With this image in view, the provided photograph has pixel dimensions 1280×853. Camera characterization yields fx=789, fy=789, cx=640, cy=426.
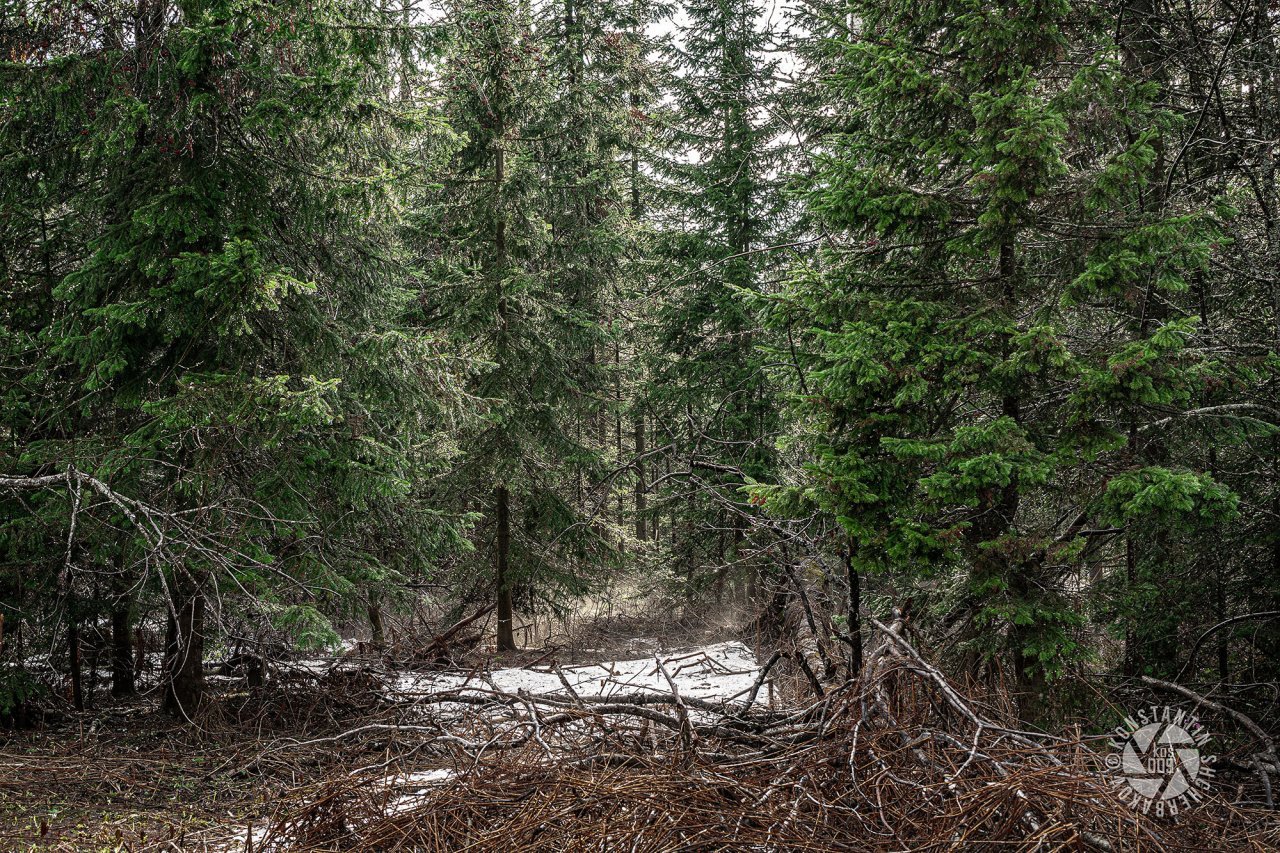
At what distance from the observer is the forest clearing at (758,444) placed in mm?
4086

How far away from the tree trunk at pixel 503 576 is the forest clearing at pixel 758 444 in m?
3.43

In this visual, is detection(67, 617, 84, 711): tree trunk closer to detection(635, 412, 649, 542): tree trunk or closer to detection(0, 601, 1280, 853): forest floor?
detection(0, 601, 1280, 853): forest floor

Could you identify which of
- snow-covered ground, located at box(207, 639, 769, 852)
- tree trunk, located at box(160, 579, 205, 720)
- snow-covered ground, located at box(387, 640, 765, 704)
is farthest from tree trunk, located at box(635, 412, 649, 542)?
tree trunk, located at box(160, 579, 205, 720)

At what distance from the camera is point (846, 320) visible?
20.0 ft

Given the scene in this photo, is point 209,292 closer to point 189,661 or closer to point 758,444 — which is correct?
point 189,661

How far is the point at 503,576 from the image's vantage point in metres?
13.0

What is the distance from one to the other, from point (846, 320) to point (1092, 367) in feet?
5.58

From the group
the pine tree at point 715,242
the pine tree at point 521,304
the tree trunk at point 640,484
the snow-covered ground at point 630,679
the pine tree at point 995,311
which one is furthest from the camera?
the tree trunk at point 640,484

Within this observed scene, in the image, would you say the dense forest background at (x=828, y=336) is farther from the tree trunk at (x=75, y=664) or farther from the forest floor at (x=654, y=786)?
the forest floor at (x=654, y=786)

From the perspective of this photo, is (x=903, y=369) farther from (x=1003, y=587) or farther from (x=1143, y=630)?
(x=1143, y=630)

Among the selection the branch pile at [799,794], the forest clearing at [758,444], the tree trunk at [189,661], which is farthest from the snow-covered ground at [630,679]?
the branch pile at [799,794]

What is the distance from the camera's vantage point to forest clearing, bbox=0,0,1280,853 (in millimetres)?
4086

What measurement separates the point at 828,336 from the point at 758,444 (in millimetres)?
1666

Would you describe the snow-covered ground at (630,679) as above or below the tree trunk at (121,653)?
below
